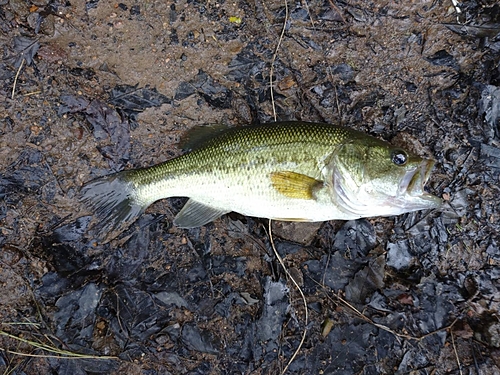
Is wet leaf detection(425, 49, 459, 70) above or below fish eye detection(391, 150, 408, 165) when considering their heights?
above

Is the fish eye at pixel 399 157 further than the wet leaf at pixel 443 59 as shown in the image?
No

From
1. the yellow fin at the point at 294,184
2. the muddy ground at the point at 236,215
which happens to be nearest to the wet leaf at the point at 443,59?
the muddy ground at the point at 236,215

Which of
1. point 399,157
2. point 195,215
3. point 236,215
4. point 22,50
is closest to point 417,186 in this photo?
point 399,157

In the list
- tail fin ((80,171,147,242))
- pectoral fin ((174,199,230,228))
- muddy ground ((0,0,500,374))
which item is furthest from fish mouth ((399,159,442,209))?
tail fin ((80,171,147,242))

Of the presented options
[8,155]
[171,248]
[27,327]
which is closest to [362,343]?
[171,248]

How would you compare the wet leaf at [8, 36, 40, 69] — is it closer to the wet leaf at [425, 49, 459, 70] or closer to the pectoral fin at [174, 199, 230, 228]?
the pectoral fin at [174, 199, 230, 228]

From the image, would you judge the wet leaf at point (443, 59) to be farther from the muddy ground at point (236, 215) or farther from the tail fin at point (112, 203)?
the tail fin at point (112, 203)
